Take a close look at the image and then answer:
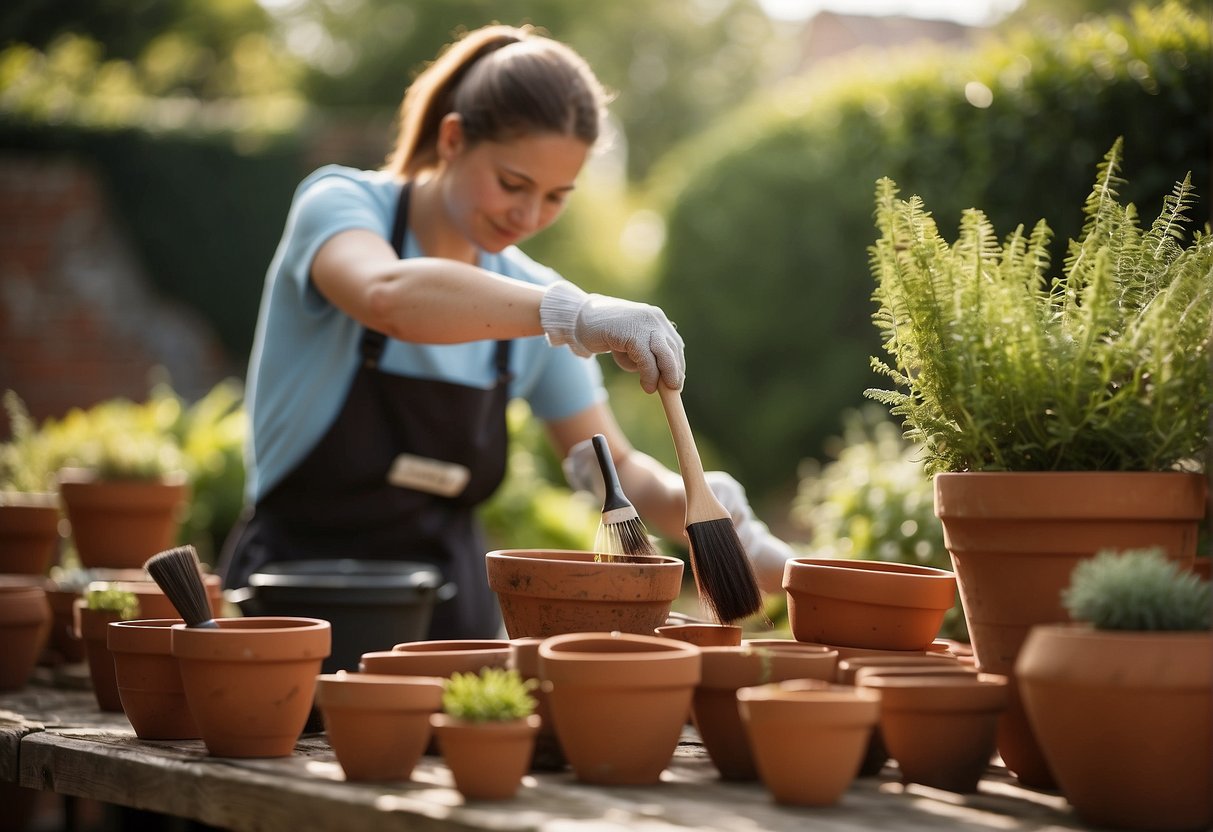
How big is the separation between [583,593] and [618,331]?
1.22 feet

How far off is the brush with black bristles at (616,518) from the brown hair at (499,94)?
95 centimetres

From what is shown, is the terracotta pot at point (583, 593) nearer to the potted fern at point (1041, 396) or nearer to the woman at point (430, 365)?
the potted fern at point (1041, 396)

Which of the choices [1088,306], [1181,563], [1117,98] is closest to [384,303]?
[1088,306]

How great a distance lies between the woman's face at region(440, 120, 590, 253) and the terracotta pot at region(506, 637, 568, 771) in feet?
3.88

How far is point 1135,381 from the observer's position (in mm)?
1321

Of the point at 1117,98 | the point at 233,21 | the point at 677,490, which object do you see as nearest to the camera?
the point at 677,490

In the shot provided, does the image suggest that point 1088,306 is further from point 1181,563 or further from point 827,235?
point 827,235

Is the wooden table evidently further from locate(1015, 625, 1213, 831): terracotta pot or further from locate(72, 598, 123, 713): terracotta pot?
locate(72, 598, 123, 713): terracotta pot

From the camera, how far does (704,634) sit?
1585 millimetres

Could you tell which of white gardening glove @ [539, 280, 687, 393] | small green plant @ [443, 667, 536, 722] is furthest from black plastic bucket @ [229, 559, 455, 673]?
small green plant @ [443, 667, 536, 722]

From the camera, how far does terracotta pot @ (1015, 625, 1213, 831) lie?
1.13m

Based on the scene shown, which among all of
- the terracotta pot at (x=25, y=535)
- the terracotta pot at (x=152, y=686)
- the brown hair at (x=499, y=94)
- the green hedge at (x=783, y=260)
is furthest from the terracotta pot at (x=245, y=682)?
the green hedge at (x=783, y=260)

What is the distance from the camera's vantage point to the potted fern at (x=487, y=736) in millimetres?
1216

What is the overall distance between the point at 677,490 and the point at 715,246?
622 centimetres
